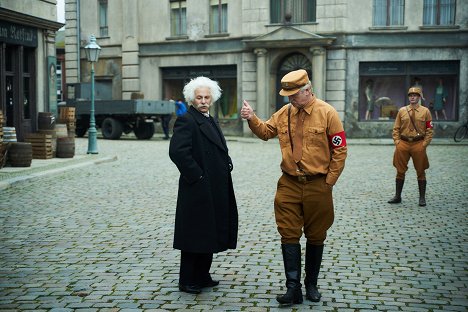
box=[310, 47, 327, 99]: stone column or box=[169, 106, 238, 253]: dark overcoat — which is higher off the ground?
box=[310, 47, 327, 99]: stone column

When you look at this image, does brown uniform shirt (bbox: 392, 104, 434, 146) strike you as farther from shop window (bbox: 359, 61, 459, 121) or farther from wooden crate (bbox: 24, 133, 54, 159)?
shop window (bbox: 359, 61, 459, 121)

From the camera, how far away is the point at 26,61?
1777 cm

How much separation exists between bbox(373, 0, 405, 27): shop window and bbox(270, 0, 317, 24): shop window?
8.51 ft

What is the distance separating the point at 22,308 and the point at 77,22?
96.8 feet

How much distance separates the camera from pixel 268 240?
754cm

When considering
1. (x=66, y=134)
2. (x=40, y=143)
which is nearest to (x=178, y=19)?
(x=66, y=134)

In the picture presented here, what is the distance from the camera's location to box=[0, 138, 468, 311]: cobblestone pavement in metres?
5.28

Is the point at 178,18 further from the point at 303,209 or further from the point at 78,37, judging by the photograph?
the point at 303,209

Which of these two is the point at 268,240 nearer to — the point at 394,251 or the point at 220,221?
the point at 394,251

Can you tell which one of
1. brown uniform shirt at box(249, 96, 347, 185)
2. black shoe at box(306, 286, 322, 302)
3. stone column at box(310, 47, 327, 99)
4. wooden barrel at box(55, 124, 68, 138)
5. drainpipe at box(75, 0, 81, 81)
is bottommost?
black shoe at box(306, 286, 322, 302)

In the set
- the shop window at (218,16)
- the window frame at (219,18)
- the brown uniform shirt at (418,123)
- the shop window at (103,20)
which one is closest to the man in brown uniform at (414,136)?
the brown uniform shirt at (418,123)

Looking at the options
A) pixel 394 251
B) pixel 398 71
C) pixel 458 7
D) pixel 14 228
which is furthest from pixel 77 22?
pixel 394 251

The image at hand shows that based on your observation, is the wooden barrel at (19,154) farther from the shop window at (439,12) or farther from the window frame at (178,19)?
the shop window at (439,12)

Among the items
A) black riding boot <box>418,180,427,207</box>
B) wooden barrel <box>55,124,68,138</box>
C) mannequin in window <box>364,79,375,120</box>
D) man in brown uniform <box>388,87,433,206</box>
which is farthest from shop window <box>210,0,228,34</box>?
black riding boot <box>418,180,427,207</box>
